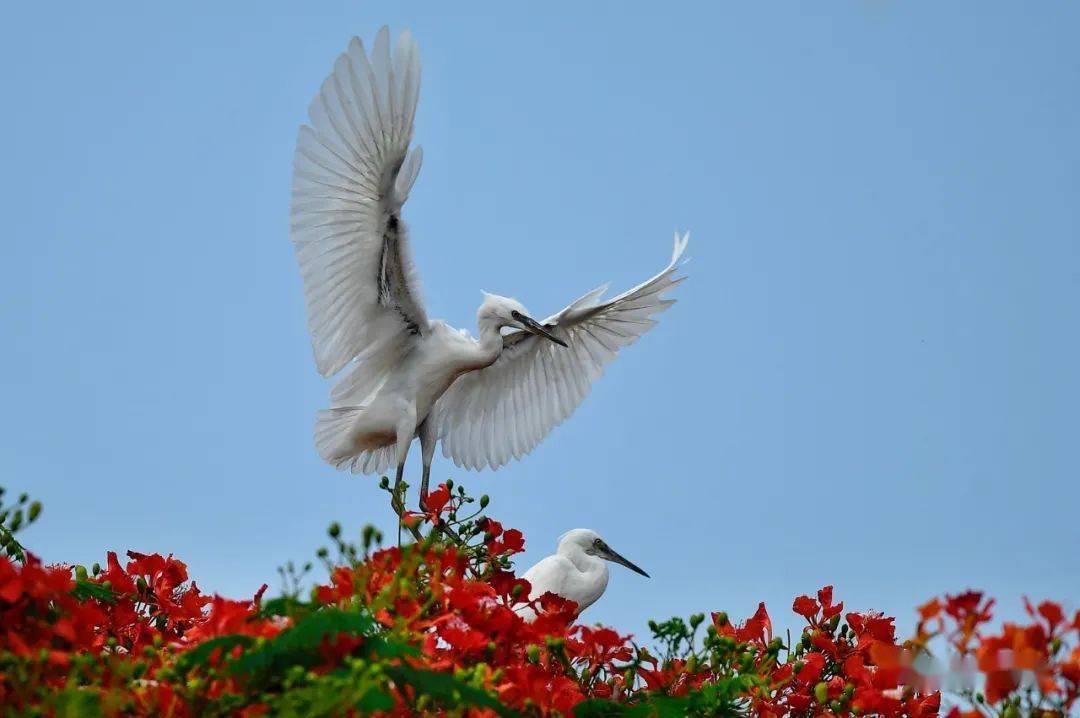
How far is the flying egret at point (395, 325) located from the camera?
716 cm

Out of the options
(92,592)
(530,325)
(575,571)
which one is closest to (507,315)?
(530,325)

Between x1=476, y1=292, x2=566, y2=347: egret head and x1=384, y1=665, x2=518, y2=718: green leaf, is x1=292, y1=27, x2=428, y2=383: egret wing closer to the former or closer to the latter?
x1=476, y1=292, x2=566, y2=347: egret head

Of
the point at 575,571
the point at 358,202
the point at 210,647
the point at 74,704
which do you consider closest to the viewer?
the point at 74,704

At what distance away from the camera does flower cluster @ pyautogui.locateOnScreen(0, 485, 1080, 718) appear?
2.94 meters

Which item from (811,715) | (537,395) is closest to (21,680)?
(811,715)

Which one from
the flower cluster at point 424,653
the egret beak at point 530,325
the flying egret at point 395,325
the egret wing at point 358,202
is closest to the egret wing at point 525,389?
the flying egret at point 395,325

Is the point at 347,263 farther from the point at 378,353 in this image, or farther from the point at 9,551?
the point at 9,551

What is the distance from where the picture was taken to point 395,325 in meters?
8.15

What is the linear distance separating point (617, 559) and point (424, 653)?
4737 millimetres

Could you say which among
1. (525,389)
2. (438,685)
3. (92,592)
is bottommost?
(438,685)

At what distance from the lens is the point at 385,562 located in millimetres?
3623

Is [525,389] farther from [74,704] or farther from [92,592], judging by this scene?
[74,704]

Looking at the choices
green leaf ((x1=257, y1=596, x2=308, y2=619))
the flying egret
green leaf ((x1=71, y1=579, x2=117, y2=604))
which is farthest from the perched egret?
green leaf ((x1=257, y1=596, x2=308, y2=619))

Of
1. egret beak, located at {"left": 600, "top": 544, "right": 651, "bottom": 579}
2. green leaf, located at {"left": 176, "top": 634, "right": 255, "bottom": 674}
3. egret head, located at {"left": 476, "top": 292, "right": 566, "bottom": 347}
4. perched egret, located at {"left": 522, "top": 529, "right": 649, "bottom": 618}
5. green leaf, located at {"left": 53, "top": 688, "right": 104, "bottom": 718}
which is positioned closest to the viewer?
green leaf, located at {"left": 53, "top": 688, "right": 104, "bottom": 718}
